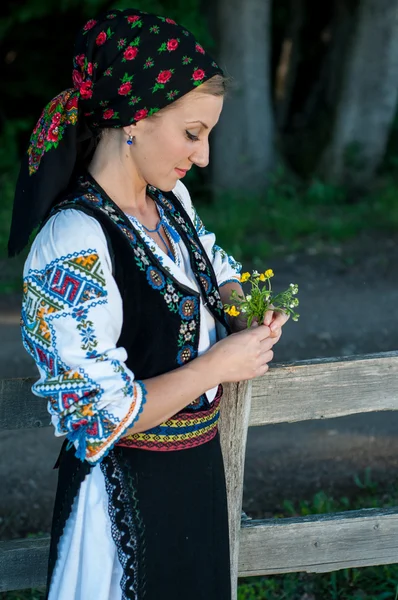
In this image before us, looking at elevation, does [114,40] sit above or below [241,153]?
below

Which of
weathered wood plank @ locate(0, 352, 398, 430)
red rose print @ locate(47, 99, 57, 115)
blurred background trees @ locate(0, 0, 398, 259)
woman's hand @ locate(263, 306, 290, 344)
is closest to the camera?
red rose print @ locate(47, 99, 57, 115)

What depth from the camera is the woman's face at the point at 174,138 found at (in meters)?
2.14

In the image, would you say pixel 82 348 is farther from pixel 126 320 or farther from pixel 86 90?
pixel 86 90

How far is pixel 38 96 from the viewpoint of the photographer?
1199 cm

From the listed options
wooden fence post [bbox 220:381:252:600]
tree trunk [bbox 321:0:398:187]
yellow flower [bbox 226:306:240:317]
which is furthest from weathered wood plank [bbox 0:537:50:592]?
tree trunk [bbox 321:0:398:187]

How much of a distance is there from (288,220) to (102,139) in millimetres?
7106

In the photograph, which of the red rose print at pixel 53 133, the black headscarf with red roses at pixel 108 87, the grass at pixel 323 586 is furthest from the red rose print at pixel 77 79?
the grass at pixel 323 586

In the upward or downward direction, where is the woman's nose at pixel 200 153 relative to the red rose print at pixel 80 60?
downward

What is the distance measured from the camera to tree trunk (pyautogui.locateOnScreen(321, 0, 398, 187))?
396 inches

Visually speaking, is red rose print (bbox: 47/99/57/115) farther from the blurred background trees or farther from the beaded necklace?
the blurred background trees

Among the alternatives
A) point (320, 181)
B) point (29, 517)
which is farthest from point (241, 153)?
point (29, 517)

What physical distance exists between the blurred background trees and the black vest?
6.17 metres

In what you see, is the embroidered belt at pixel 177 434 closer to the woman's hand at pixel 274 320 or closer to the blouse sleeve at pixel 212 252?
the woman's hand at pixel 274 320

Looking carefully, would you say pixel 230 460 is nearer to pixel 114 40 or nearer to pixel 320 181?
pixel 114 40
